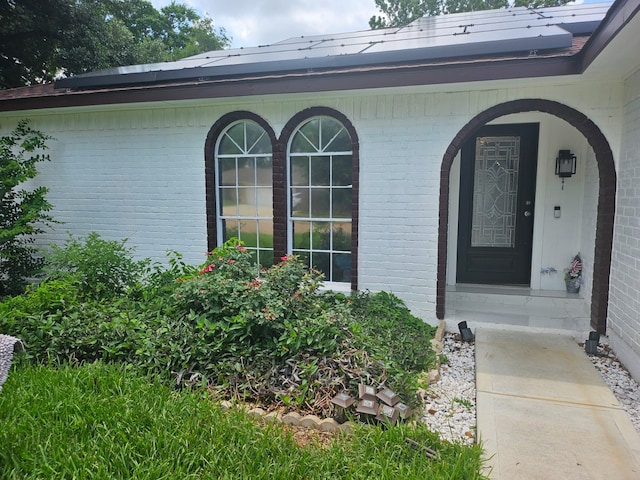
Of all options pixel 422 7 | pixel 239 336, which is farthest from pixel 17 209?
pixel 422 7

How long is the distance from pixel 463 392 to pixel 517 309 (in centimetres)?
230

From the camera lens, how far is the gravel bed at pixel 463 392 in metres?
3.04

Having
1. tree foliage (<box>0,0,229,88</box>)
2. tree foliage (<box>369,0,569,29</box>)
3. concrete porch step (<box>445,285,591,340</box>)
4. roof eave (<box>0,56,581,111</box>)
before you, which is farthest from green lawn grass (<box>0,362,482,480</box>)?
tree foliage (<box>369,0,569,29</box>)

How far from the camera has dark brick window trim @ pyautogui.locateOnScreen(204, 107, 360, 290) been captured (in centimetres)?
520

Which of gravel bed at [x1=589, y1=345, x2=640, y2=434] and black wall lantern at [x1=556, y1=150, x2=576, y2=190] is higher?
black wall lantern at [x1=556, y1=150, x2=576, y2=190]

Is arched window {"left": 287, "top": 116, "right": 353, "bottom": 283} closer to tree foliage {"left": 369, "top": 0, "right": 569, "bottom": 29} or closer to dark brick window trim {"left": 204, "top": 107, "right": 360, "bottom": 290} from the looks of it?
dark brick window trim {"left": 204, "top": 107, "right": 360, "bottom": 290}

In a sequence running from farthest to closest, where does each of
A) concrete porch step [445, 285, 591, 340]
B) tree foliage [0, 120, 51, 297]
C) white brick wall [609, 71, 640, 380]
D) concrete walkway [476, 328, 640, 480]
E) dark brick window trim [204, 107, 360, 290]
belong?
tree foliage [0, 120, 51, 297] → dark brick window trim [204, 107, 360, 290] → concrete porch step [445, 285, 591, 340] → white brick wall [609, 71, 640, 380] → concrete walkway [476, 328, 640, 480]

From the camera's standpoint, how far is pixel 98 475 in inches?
86.8

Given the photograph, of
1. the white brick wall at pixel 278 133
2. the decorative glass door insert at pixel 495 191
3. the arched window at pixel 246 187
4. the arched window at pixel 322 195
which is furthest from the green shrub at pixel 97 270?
the decorative glass door insert at pixel 495 191

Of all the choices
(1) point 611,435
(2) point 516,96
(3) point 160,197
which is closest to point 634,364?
(1) point 611,435

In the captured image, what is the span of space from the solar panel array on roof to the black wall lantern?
58.7 inches

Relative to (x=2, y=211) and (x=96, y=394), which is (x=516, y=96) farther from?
(x=2, y=211)

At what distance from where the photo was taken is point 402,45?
522 cm

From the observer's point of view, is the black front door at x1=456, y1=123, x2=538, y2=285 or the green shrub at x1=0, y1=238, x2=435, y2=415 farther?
the black front door at x1=456, y1=123, x2=538, y2=285
